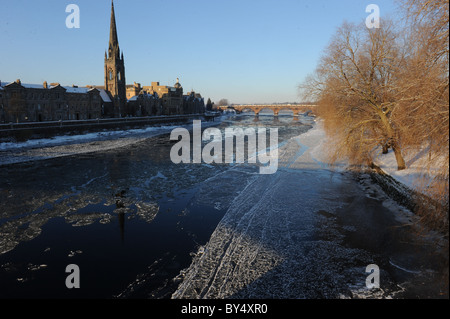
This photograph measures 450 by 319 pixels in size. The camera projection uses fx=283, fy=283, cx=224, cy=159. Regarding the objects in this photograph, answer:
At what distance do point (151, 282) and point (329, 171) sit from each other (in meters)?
15.8

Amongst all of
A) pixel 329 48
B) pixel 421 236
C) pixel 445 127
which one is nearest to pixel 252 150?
pixel 329 48

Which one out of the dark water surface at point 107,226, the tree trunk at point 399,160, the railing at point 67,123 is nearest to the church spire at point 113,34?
the railing at point 67,123

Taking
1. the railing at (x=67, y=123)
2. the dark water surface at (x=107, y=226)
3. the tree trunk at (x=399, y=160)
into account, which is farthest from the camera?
the railing at (x=67, y=123)

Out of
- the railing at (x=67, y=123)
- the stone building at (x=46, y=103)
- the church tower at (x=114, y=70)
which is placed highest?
the church tower at (x=114, y=70)

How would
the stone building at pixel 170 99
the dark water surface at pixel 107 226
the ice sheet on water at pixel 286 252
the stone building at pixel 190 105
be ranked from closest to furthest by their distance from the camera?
1. the ice sheet on water at pixel 286 252
2. the dark water surface at pixel 107 226
3. the stone building at pixel 170 99
4. the stone building at pixel 190 105

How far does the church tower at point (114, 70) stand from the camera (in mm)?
80875

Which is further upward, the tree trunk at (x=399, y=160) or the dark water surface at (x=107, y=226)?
the tree trunk at (x=399, y=160)
